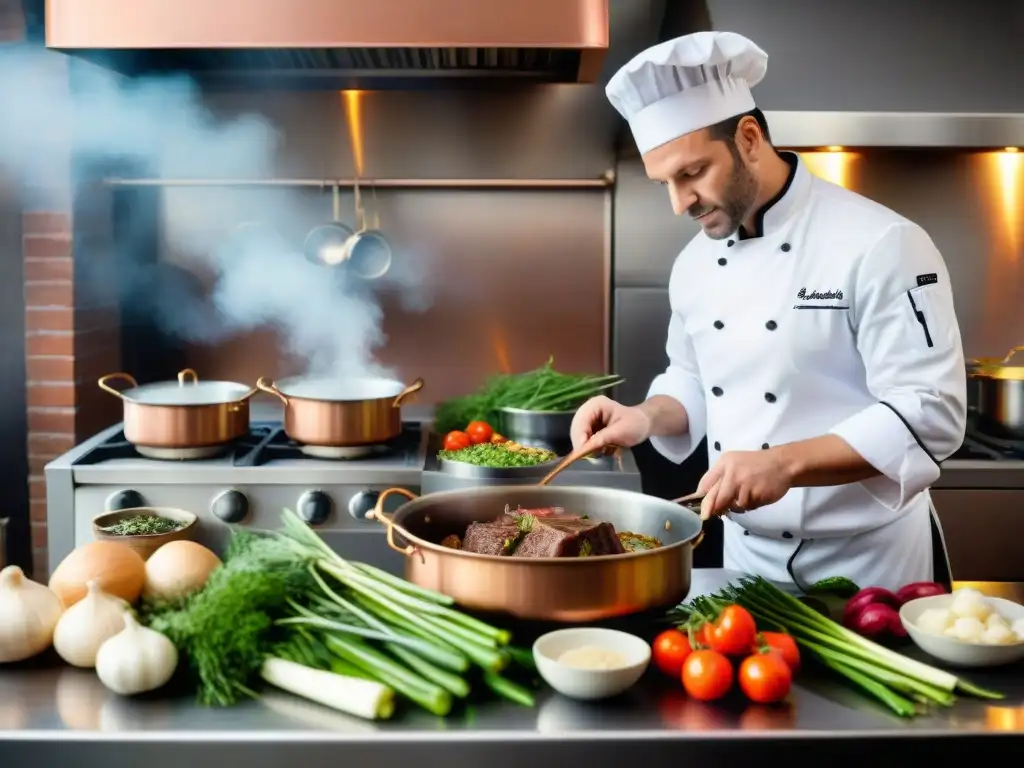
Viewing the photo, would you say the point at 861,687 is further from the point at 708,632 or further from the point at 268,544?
the point at 268,544

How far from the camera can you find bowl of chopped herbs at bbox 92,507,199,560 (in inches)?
74.9

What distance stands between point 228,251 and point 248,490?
1186mm

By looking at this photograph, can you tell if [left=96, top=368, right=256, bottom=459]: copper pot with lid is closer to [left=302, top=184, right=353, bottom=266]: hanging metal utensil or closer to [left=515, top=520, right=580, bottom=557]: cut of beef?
[left=302, top=184, right=353, bottom=266]: hanging metal utensil

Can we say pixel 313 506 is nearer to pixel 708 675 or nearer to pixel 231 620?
pixel 231 620

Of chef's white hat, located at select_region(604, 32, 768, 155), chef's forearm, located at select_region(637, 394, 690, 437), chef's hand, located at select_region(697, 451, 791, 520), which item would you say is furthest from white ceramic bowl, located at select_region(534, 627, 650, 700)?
chef's white hat, located at select_region(604, 32, 768, 155)

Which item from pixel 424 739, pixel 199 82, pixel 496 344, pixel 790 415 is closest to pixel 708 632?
pixel 424 739

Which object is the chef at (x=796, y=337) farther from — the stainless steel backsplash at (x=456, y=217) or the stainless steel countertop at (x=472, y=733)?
the stainless steel backsplash at (x=456, y=217)

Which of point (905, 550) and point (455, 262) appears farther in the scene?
point (455, 262)

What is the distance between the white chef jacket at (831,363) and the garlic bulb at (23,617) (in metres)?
1.41

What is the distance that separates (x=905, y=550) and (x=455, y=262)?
206 centimetres

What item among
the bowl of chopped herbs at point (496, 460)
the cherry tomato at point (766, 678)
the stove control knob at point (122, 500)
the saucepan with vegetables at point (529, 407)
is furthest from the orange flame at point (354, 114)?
the cherry tomato at point (766, 678)

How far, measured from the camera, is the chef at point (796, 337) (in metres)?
2.03

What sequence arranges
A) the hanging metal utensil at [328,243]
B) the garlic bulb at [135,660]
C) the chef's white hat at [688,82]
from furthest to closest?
the hanging metal utensil at [328,243] → the chef's white hat at [688,82] → the garlic bulb at [135,660]

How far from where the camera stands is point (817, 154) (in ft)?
12.1
